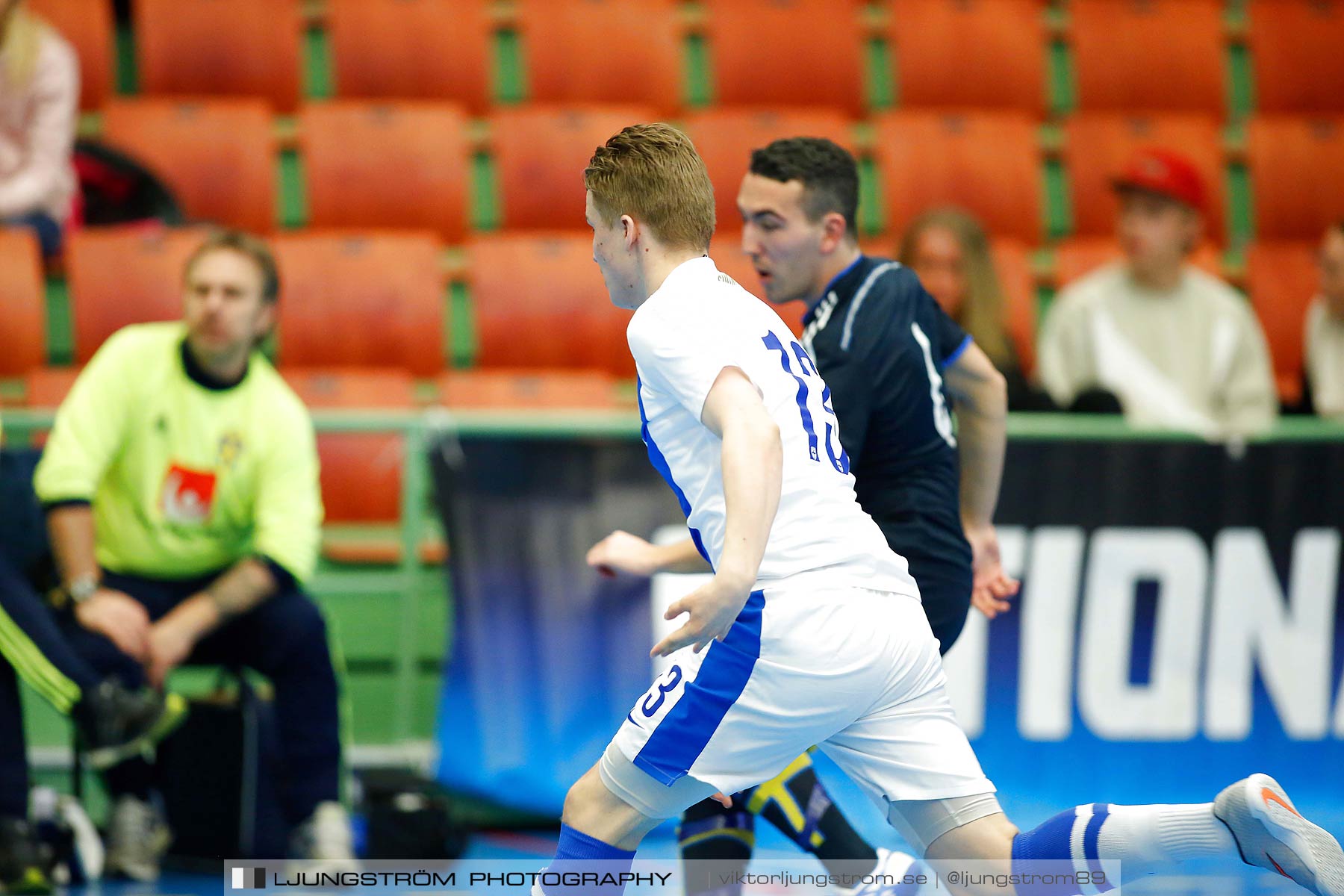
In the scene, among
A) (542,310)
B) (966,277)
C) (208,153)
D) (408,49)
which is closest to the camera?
(966,277)

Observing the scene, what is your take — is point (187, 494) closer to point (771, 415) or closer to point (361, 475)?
point (361, 475)

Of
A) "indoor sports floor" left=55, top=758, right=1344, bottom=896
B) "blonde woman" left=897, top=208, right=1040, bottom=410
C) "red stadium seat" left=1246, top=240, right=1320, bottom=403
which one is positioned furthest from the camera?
"red stadium seat" left=1246, top=240, right=1320, bottom=403

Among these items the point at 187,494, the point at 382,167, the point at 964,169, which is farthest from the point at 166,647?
the point at 964,169

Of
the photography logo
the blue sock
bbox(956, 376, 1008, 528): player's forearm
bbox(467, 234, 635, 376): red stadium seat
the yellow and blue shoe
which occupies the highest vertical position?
bbox(467, 234, 635, 376): red stadium seat

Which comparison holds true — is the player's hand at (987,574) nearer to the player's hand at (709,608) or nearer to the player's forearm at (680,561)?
the player's forearm at (680,561)

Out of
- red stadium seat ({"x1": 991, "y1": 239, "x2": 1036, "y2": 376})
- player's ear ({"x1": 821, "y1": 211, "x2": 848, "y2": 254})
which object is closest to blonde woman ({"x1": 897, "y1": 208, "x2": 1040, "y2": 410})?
red stadium seat ({"x1": 991, "y1": 239, "x2": 1036, "y2": 376})

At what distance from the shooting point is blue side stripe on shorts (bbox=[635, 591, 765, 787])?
2.48 m

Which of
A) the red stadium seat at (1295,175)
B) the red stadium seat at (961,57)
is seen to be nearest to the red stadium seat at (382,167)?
the red stadium seat at (961,57)

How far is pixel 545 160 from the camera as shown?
21.6 feet

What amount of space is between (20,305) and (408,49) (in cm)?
230

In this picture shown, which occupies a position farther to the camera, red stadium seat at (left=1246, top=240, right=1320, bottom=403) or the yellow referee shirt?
red stadium seat at (left=1246, top=240, right=1320, bottom=403)

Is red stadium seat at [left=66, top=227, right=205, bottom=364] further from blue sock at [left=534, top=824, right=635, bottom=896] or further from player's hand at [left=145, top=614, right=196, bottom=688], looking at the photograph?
blue sock at [left=534, top=824, right=635, bottom=896]

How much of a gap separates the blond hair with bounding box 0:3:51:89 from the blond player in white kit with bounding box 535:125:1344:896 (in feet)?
13.6

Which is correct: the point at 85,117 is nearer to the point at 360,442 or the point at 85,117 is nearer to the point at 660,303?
the point at 360,442
